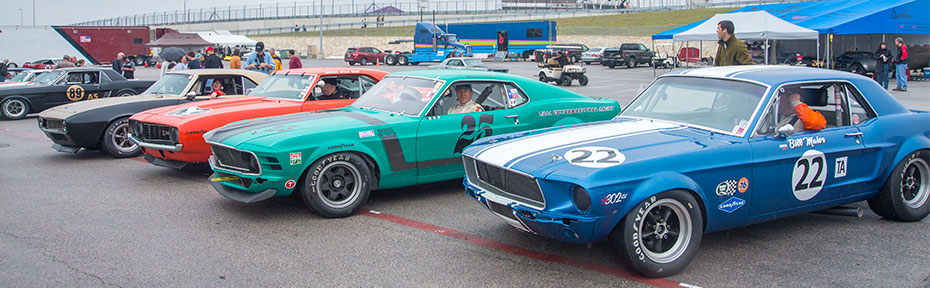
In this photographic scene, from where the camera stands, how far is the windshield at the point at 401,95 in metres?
6.63

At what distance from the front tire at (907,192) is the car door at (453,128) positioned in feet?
10.8

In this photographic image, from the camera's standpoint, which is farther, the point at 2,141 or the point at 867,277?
the point at 2,141

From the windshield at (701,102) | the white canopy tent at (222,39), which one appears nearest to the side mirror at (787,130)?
the windshield at (701,102)

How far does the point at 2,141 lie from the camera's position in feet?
38.0

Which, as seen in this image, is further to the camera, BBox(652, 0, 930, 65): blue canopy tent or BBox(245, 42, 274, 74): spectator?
BBox(652, 0, 930, 65): blue canopy tent

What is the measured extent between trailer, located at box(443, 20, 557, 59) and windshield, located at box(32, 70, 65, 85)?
3973cm

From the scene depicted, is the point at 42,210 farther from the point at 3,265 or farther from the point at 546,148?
the point at 546,148

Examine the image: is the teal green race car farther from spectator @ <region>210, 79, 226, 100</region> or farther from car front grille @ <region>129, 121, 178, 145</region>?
spectator @ <region>210, 79, 226, 100</region>

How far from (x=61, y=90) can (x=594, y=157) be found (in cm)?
1448

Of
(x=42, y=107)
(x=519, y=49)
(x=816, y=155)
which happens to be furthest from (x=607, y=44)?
(x=816, y=155)

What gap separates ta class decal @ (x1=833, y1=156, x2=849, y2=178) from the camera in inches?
197

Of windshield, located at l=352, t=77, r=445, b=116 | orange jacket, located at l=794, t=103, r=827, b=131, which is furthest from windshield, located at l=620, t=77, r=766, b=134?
windshield, located at l=352, t=77, r=445, b=116

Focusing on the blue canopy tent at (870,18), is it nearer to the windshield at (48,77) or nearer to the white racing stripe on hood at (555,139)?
the white racing stripe on hood at (555,139)

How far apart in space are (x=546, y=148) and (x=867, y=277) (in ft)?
7.18
